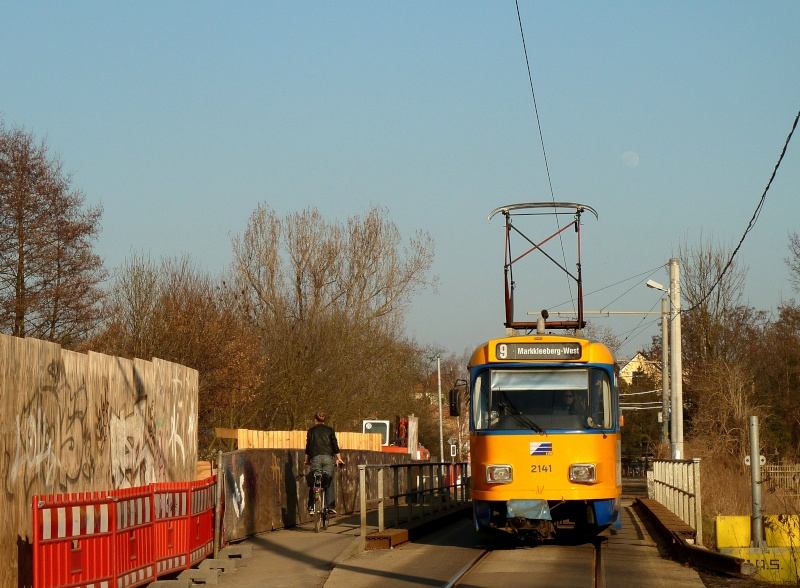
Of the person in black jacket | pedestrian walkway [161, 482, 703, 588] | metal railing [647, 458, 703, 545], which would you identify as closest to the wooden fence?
the person in black jacket

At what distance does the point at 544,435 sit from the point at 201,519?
4.90 m

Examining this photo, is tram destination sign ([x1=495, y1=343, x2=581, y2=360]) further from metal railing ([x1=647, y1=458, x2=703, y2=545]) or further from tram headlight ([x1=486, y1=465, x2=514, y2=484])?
metal railing ([x1=647, y1=458, x2=703, y2=545])

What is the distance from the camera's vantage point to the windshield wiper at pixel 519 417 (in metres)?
15.2

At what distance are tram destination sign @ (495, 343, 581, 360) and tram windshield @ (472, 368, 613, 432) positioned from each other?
0.65ft

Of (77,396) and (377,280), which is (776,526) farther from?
(377,280)

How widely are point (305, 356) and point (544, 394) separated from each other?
91.9 feet

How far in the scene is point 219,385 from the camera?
114 feet

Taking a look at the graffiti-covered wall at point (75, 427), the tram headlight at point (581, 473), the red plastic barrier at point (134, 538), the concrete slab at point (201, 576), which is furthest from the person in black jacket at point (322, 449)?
the red plastic barrier at point (134, 538)

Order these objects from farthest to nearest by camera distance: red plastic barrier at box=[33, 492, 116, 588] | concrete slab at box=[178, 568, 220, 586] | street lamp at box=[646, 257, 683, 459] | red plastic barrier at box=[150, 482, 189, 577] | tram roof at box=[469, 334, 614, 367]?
1. street lamp at box=[646, 257, 683, 459]
2. tram roof at box=[469, 334, 614, 367]
3. concrete slab at box=[178, 568, 220, 586]
4. red plastic barrier at box=[150, 482, 189, 577]
5. red plastic barrier at box=[33, 492, 116, 588]

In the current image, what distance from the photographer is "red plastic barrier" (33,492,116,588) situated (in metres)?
8.11

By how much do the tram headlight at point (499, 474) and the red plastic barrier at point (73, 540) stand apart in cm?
690

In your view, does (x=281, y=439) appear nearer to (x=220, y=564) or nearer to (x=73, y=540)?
(x=220, y=564)

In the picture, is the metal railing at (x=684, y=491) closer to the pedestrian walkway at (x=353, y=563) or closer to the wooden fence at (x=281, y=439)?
the pedestrian walkway at (x=353, y=563)

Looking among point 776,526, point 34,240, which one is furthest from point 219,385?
point 776,526
